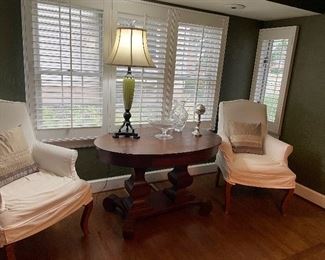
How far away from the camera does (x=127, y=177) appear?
9.58 ft

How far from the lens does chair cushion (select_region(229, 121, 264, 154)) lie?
8.90ft

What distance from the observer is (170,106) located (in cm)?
295

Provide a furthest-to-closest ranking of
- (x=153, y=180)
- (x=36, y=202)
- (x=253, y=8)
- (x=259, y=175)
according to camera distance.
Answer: (x=153, y=180), (x=253, y=8), (x=259, y=175), (x=36, y=202)

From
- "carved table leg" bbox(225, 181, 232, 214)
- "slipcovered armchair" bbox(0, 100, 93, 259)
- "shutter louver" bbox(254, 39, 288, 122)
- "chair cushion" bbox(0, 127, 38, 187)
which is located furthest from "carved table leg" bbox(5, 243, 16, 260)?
"shutter louver" bbox(254, 39, 288, 122)

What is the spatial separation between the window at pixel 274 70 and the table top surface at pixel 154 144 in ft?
3.77

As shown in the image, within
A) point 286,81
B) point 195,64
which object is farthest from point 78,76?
point 286,81

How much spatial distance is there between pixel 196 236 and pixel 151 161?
2.53ft

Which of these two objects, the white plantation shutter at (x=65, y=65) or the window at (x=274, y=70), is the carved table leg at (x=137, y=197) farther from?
the window at (x=274, y=70)

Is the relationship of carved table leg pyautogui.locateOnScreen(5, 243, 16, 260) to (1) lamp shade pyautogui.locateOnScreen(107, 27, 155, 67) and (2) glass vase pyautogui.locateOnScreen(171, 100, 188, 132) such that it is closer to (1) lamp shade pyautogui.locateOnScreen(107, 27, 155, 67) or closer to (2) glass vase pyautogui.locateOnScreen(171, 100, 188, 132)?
(1) lamp shade pyautogui.locateOnScreen(107, 27, 155, 67)

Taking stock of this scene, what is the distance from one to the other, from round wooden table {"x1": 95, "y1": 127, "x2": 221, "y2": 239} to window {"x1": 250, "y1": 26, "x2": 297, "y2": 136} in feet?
3.66

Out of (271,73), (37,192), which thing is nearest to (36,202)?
(37,192)

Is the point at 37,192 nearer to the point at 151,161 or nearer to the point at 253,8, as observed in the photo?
the point at 151,161

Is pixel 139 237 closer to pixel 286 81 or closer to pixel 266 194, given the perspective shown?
pixel 266 194

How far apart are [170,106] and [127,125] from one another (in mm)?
774
